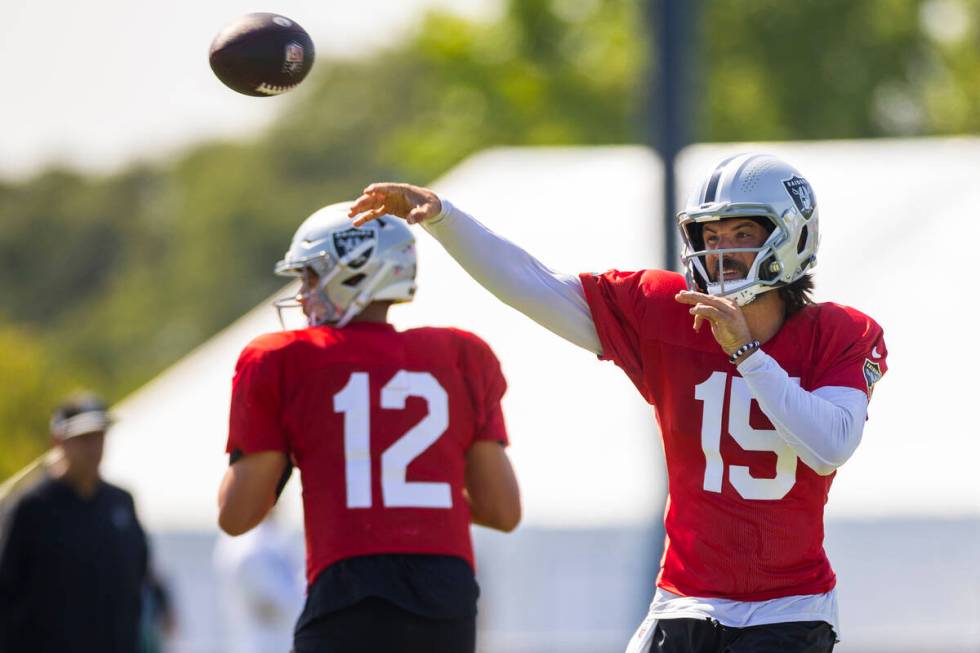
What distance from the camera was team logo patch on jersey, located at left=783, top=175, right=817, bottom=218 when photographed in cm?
442

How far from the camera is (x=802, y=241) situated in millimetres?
4418

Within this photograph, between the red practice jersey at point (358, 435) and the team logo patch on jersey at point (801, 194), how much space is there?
3.90 feet

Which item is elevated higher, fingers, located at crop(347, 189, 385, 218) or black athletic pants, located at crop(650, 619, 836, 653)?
fingers, located at crop(347, 189, 385, 218)

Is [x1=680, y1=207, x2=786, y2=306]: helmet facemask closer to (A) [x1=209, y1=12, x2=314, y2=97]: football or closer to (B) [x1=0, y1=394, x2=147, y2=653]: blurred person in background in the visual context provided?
(A) [x1=209, y1=12, x2=314, y2=97]: football

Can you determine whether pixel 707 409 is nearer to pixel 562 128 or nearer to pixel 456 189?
pixel 456 189

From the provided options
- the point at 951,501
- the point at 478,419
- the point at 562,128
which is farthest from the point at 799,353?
the point at 562,128

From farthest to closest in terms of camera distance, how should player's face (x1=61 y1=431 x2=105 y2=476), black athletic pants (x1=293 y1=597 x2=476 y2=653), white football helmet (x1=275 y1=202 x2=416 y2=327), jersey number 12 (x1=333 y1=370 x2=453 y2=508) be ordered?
player's face (x1=61 y1=431 x2=105 y2=476) → white football helmet (x1=275 y1=202 x2=416 y2=327) → jersey number 12 (x1=333 y1=370 x2=453 y2=508) → black athletic pants (x1=293 y1=597 x2=476 y2=653)

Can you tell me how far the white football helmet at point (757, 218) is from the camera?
4.30 m

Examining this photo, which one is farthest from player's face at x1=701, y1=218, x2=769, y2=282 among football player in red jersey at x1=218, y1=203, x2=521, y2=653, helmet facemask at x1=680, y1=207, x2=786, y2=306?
football player in red jersey at x1=218, y1=203, x2=521, y2=653

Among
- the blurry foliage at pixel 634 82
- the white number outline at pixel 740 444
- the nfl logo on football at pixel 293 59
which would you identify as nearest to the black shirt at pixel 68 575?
the nfl logo on football at pixel 293 59

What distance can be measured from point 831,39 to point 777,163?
1009 inches

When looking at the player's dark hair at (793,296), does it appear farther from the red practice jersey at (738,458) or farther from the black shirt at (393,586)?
the black shirt at (393,586)

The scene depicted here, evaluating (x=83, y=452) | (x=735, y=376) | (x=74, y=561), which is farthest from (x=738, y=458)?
(x=83, y=452)

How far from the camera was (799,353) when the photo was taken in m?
4.34
